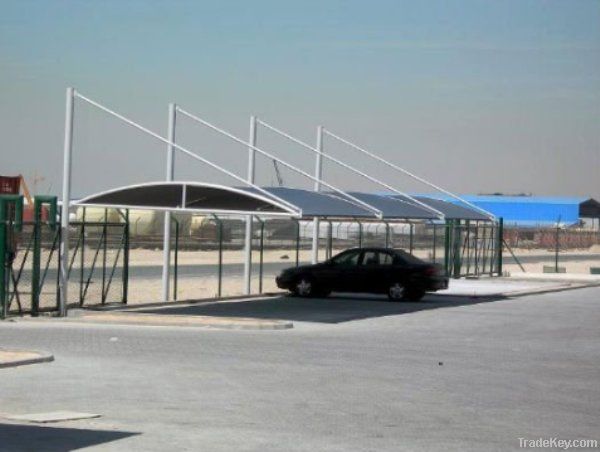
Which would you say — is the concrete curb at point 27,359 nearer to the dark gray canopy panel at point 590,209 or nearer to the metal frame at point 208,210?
the metal frame at point 208,210

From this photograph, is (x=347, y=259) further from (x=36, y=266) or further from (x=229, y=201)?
(x=36, y=266)

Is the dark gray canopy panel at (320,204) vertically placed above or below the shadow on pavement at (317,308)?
above

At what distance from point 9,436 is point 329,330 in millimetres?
13989

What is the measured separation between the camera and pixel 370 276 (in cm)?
3562

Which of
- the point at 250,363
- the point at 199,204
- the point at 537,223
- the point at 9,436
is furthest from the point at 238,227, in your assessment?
the point at 9,436

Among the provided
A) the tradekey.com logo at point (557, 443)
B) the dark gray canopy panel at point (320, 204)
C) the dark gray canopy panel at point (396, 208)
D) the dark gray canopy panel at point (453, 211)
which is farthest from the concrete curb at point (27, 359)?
the dark gray canopy panel at point (453, 211)

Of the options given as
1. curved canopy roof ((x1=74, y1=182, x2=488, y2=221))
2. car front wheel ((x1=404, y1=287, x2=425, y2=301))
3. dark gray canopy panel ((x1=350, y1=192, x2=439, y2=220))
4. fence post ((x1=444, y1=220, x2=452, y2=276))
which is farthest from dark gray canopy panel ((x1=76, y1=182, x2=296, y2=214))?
fence post ((x1=444, y1=220, x2=452, y2=276))

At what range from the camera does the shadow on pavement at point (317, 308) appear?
2919 cm

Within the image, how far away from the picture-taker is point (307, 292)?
120 ft

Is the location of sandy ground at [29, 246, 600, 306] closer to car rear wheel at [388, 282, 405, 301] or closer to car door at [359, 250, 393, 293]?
car door at [359, 250, 393, 293]

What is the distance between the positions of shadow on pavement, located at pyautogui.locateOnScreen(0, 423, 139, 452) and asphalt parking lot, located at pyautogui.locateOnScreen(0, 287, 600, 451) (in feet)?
0.06

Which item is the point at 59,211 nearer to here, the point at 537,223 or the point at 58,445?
the point at 58,445

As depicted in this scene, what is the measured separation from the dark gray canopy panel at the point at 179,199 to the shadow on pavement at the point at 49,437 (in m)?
16.4

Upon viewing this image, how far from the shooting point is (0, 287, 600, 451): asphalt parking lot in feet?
40.9
